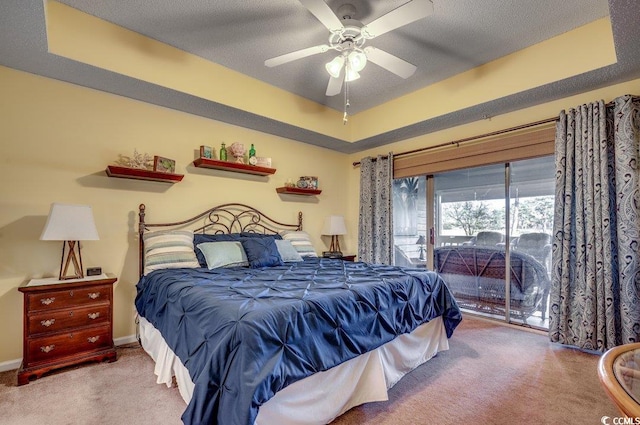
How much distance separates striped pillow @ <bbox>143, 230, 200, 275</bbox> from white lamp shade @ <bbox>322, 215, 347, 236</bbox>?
210 cm

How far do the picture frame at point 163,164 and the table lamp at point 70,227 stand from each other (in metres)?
0.74

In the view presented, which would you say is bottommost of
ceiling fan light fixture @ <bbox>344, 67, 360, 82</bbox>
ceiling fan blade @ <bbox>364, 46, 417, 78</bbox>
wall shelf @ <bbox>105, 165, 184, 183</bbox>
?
wall shelf @ <bbox>105, 165, 184, 183</bbox>

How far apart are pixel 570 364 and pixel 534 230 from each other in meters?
1.46

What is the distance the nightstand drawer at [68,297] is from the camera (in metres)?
2.19

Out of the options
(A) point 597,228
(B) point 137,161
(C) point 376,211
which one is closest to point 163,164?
(B) point 137,161

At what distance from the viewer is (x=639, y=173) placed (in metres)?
2.52

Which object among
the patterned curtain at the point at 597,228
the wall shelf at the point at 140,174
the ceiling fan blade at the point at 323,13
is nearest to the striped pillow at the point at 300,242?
the wall shelf at the point at 140,174

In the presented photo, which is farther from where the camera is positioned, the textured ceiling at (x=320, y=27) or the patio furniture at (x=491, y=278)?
the patio furniture at (x=491, y=278)

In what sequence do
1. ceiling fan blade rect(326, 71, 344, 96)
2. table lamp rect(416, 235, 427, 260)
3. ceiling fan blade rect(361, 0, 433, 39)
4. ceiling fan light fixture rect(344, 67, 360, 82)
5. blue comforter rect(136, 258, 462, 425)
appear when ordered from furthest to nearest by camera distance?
table lamp rect(416, 235, 427, 260) < ceiling fan blade rect(326, 71, 344, 96) < ceiling fan light fixture rect(344, 67, 360, 82) < ceiling fan blade rect(361, 0, 433, 39) < blue comforter rect(136, 258, 462, 425)

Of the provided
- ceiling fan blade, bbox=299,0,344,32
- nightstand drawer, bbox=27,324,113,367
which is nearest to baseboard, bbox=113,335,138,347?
nightstand drawer, bbox=27,324,113,367

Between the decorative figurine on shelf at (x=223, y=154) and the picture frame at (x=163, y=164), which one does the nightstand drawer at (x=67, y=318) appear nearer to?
the picture frame at (x=163, y=164)

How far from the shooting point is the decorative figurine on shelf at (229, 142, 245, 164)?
360 centimetres

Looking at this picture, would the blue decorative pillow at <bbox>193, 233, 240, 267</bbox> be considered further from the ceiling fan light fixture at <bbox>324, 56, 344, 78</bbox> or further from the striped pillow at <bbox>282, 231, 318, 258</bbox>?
the ceiling fan light fixture at <bbox>324, 56, 344, 78</bbox>

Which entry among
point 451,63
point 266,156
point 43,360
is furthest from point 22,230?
point 451,63
